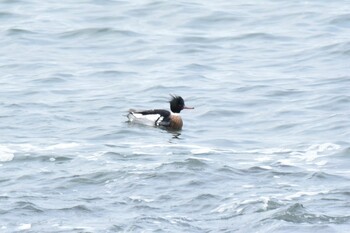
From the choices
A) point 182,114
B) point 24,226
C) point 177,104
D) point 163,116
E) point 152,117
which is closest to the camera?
point 24,226

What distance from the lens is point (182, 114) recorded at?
791 inches

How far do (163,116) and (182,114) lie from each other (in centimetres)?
64

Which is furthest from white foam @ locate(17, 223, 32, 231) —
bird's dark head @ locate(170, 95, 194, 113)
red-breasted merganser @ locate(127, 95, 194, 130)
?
bird's dark head @ locate(170, 95, 194, 113)

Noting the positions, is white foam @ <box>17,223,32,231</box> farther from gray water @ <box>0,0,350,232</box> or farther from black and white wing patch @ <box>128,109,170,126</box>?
black and white wing patch @ <box>128,109,170,126</box>

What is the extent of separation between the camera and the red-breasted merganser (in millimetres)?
18984

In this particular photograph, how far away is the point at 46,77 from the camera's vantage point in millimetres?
22406

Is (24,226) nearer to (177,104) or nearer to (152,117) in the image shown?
(152,117)

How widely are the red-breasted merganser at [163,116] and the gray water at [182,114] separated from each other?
0.56 feet

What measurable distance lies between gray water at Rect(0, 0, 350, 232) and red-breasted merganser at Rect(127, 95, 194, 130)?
0.56ft

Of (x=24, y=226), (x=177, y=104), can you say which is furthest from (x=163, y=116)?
(x=24, y=226)

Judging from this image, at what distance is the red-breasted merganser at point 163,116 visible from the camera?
1898cm

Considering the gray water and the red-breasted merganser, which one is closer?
the gray water

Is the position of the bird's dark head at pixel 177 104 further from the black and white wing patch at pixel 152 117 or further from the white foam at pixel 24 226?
the white foam at pixel 24 226

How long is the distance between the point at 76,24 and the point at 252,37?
4.35 meters
